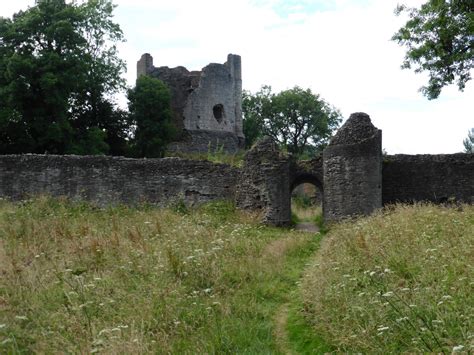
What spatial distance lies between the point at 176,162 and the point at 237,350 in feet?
40.3

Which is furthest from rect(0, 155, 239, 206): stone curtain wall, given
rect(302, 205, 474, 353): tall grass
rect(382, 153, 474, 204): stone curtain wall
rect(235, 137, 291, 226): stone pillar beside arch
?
rect(302, 205, 474, 353): tall grass

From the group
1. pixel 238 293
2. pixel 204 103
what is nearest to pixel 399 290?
pixel 238 293

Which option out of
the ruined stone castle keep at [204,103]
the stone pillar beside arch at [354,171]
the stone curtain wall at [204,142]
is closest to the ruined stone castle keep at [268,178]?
the stone pillar beside arch at [354,171]

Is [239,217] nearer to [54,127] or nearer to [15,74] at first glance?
[54,127]

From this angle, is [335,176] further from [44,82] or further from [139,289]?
[44,82]

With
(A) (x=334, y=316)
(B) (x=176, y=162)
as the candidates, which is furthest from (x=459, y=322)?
(B) (x=176, y=162)

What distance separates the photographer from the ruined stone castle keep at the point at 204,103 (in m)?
32.0

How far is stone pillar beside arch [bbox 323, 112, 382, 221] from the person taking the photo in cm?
1475

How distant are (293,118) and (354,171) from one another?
3544 cm

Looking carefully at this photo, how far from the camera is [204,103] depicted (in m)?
33.3

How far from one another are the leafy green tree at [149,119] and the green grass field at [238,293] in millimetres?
17241

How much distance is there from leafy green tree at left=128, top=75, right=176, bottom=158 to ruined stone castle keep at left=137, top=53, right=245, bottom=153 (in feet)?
11.8

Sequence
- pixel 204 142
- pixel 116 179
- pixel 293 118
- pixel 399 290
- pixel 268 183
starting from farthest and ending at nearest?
pixel 293 118 < pixel 204 142 < pixel 116 179 < pixel 268 183 < pixel 399 290

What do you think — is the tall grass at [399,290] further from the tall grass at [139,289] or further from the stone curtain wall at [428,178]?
the stone curtain wall at [428,178]
